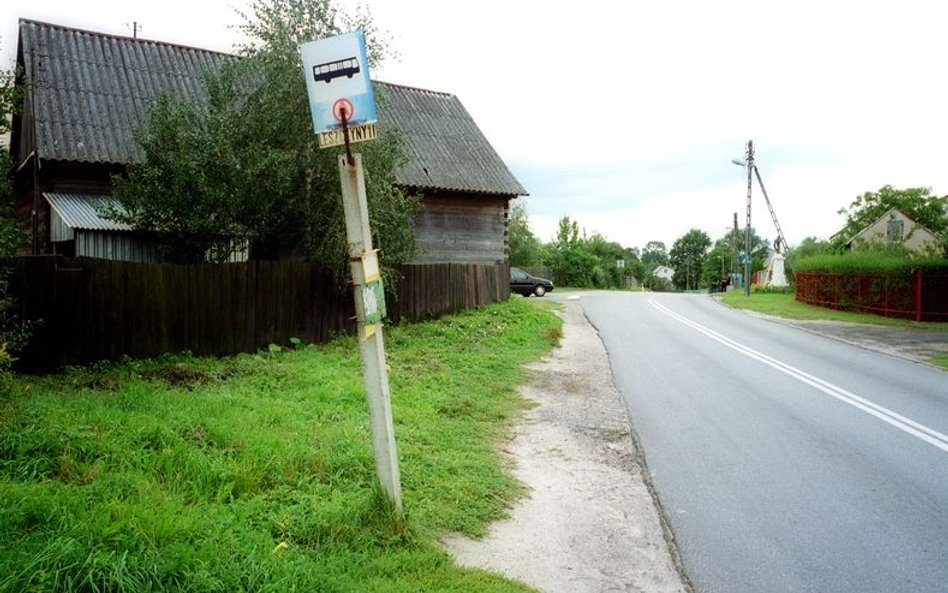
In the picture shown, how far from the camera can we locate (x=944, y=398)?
11.0 meters

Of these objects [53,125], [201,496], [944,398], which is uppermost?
[53,125]

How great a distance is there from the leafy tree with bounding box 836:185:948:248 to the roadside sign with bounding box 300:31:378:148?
240ft

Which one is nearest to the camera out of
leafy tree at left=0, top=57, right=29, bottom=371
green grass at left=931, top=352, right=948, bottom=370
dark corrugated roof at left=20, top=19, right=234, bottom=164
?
leafy tree at left=0, top=57, right=29, bottom=371

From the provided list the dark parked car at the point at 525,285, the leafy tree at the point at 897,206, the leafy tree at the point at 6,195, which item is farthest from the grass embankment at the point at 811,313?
the leafy tree at the point at 897,206

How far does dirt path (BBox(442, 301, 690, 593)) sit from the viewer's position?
15.7ft

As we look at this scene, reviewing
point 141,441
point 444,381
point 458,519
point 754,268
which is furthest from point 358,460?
point 754,268

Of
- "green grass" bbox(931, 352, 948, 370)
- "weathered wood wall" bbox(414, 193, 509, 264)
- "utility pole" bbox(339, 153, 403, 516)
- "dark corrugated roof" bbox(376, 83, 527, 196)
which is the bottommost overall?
"green grass" bbox(931, 352, 948, 370)

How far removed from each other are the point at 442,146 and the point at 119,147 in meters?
11.2

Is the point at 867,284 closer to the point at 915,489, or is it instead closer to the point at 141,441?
the point at 915,489

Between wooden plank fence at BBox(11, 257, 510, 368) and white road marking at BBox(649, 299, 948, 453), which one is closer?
white road marking at BBox(649, 299, 948, 453)

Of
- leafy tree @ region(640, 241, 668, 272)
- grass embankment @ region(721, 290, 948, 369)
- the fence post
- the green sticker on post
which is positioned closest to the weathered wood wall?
grass embankment @ region(721, 290, 948, 369)

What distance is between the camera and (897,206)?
72625 mm

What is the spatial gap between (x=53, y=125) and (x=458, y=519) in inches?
649

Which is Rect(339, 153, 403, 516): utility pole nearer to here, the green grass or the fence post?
the green grass
